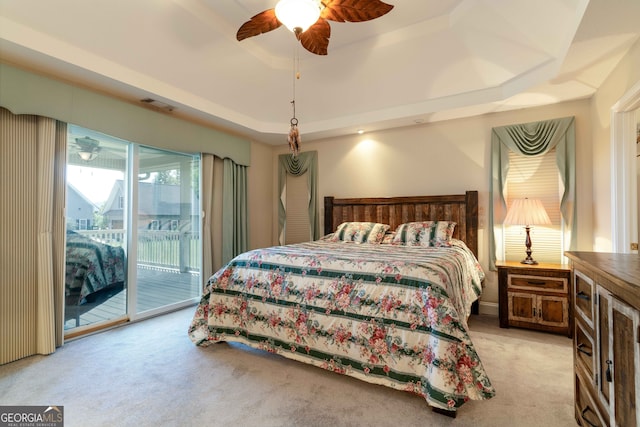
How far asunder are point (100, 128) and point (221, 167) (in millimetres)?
1581

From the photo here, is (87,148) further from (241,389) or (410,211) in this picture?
(410,211)

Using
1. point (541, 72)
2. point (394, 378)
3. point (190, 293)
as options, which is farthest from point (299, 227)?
point (541, 72)

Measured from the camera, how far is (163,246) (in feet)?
12.4

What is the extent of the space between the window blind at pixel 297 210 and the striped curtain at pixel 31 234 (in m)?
3.01

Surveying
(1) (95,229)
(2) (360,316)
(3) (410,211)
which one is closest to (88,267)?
(1) (95,229)

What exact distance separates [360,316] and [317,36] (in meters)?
2.05

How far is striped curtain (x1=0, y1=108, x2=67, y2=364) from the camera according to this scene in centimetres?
238

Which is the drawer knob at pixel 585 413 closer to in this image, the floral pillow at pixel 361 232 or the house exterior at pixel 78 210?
the floral pillow at pixel 361 232

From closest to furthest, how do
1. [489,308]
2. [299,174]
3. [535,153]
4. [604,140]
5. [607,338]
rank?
[607,338] → [604,140] → [535,153] → [489,308] → [299,174]

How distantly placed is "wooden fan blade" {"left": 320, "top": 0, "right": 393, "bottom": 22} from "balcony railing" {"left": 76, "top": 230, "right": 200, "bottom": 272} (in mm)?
3021

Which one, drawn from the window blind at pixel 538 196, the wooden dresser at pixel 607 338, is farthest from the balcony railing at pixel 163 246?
the window blind at pixel 538 196

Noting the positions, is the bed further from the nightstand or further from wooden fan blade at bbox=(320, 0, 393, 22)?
wooden fan blade at bbox=(320, 0, 393, 22)

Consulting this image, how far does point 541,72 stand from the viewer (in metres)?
2.73

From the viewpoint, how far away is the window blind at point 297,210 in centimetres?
496
